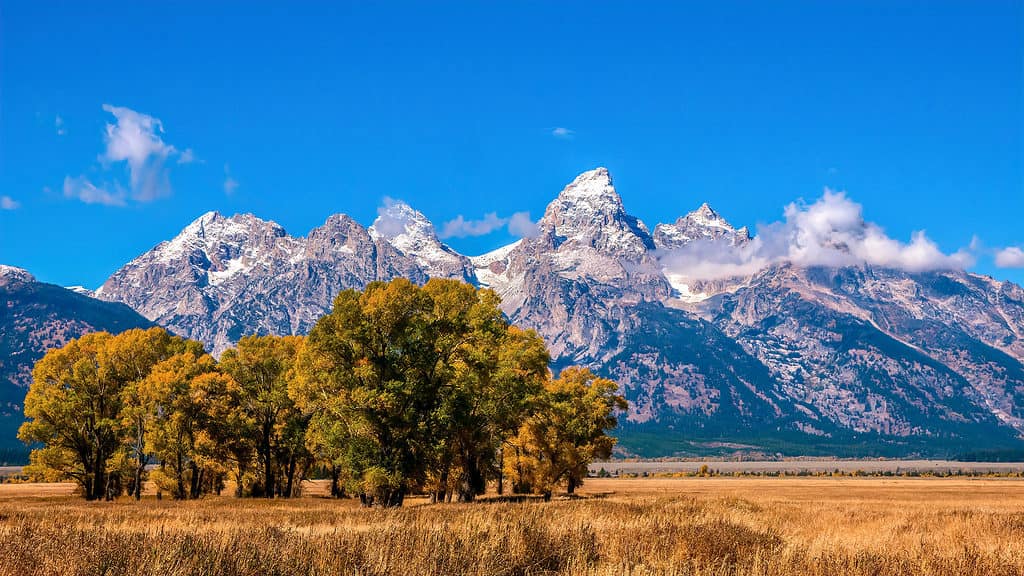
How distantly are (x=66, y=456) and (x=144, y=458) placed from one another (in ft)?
21.7

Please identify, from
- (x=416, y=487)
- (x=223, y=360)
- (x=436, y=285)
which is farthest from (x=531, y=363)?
(x=223, y=360)

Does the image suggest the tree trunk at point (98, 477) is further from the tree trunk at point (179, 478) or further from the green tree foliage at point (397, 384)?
the green tree foliage at point (397, 384)

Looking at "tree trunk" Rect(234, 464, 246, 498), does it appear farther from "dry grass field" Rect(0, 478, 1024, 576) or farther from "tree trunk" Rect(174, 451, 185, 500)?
"dry grass field" Rect(0, 478, 1024, 576)

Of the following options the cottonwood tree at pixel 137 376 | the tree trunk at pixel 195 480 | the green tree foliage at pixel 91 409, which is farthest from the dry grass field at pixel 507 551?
the green tree foliage at pixel 91 409

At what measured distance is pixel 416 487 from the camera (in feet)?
170

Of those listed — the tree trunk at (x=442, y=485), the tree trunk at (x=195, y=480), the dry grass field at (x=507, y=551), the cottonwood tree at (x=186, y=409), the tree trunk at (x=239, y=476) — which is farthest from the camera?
the tree trunk at (x=239, y=476)

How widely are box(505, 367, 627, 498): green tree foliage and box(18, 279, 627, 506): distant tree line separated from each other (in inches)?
7.8

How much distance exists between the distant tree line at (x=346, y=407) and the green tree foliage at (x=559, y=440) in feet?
0.65

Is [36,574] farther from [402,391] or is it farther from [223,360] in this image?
[223,360]

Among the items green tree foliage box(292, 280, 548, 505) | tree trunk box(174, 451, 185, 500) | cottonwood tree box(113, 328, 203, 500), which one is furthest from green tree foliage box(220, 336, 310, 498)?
green tree foliage box(292, 280, 548, 505)

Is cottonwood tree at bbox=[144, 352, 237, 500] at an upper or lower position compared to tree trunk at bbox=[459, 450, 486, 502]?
upper

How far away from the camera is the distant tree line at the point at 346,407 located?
4744 centimetres

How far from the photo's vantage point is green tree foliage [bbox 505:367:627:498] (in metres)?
72.2

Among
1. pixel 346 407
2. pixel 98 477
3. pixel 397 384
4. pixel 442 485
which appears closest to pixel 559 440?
pixel 442 485
